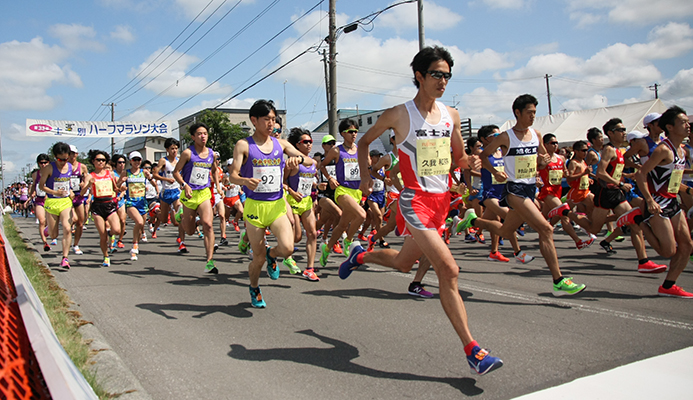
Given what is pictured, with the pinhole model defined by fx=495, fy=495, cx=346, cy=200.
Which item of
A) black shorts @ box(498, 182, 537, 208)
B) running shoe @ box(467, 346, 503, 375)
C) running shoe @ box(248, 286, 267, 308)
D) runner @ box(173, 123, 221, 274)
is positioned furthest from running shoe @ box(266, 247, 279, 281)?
running shoe @ box(467, 346, 503, 375)

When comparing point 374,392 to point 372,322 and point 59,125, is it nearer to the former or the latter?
point 372,322

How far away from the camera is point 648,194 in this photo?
551 centimetres

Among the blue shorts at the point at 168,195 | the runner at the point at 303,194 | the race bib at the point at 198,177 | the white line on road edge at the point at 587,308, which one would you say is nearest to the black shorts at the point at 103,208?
the race bib at the point at 198,177

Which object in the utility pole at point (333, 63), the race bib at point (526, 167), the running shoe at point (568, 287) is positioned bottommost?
the running shoe at point (568, 287)

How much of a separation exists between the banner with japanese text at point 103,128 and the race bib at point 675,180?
37.8 meters

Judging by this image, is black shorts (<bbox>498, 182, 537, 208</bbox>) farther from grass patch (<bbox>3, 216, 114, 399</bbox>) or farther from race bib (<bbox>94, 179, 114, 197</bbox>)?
race bib (<bbox>94, 179, 114, 197</bbox>)

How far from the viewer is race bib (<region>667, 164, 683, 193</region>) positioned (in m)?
5.61

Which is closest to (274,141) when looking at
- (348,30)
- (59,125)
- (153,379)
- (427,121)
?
(427,121)

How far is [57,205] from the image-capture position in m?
9.02

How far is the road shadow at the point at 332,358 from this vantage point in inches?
127

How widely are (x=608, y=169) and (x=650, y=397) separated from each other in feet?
20.0

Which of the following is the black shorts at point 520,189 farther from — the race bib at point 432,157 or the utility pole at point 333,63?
the utility pole at point 333,63

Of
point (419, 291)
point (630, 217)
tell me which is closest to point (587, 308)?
point (419, 291)

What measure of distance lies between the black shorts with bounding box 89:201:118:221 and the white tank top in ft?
23.2
